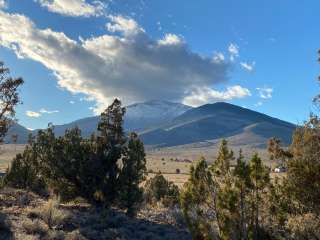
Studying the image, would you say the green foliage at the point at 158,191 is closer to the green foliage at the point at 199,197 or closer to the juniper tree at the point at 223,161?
the green foliage at the point at 199,197

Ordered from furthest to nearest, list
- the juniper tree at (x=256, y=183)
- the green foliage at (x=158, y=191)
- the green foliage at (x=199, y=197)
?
the green foliage at (x=158, y=191) → the green foliage at (x=199, y=197) → the juniper tree at (x=256, y=183)

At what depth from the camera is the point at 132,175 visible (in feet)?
76.9

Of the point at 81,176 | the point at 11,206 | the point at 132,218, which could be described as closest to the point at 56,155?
the point at 81,176

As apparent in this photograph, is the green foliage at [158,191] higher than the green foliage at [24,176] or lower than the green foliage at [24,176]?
lower

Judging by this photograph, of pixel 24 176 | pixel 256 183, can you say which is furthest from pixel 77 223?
pixel 24 176

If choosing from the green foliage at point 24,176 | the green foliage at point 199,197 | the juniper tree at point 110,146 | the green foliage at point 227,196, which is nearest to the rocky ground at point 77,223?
the juniper tree at point 110,146

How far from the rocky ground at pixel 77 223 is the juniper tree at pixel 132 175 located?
27.1 inches

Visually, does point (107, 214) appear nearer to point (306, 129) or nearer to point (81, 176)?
point (81, 176)

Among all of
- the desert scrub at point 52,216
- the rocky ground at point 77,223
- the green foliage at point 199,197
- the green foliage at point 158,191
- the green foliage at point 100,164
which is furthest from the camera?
the green foliage at point 158,191

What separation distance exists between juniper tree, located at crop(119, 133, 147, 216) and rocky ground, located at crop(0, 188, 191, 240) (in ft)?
2.26

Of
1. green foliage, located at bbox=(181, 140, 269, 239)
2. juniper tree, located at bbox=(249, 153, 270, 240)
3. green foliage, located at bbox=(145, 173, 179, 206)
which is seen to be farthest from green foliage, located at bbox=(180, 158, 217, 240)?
green foliage, located at bbox=(145, 173, 179, 206)

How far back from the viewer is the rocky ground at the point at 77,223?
58.9 feet

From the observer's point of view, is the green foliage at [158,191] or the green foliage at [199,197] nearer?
the green foliage at [199,197]

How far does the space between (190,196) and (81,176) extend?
822 centimetres
